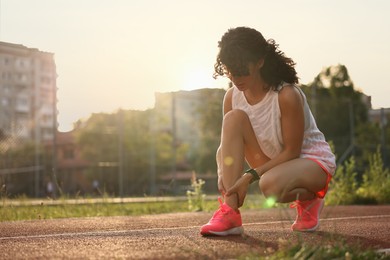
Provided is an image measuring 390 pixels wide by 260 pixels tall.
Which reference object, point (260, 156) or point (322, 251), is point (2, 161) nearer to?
point (260, 156)

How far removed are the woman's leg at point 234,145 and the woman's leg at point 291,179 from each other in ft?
0.54

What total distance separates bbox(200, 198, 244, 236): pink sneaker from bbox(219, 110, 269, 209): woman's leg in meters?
0.05

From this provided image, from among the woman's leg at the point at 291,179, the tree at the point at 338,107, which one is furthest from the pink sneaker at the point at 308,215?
the tree at the point at 338,107

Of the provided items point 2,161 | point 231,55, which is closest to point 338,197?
point 231,55

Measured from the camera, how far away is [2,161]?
2073 centimetres

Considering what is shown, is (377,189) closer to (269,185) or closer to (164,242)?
(269,185)

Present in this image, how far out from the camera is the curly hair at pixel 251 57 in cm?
354

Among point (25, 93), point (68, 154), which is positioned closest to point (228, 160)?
point (25, 93)

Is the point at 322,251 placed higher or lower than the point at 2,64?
lower

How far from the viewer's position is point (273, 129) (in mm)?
3721

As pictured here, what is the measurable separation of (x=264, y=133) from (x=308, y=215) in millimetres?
582

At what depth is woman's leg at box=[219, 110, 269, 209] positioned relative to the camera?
11.9 ft

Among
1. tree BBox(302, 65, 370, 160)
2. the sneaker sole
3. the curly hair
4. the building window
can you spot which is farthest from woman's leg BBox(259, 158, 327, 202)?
the building window

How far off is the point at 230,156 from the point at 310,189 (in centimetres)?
52
